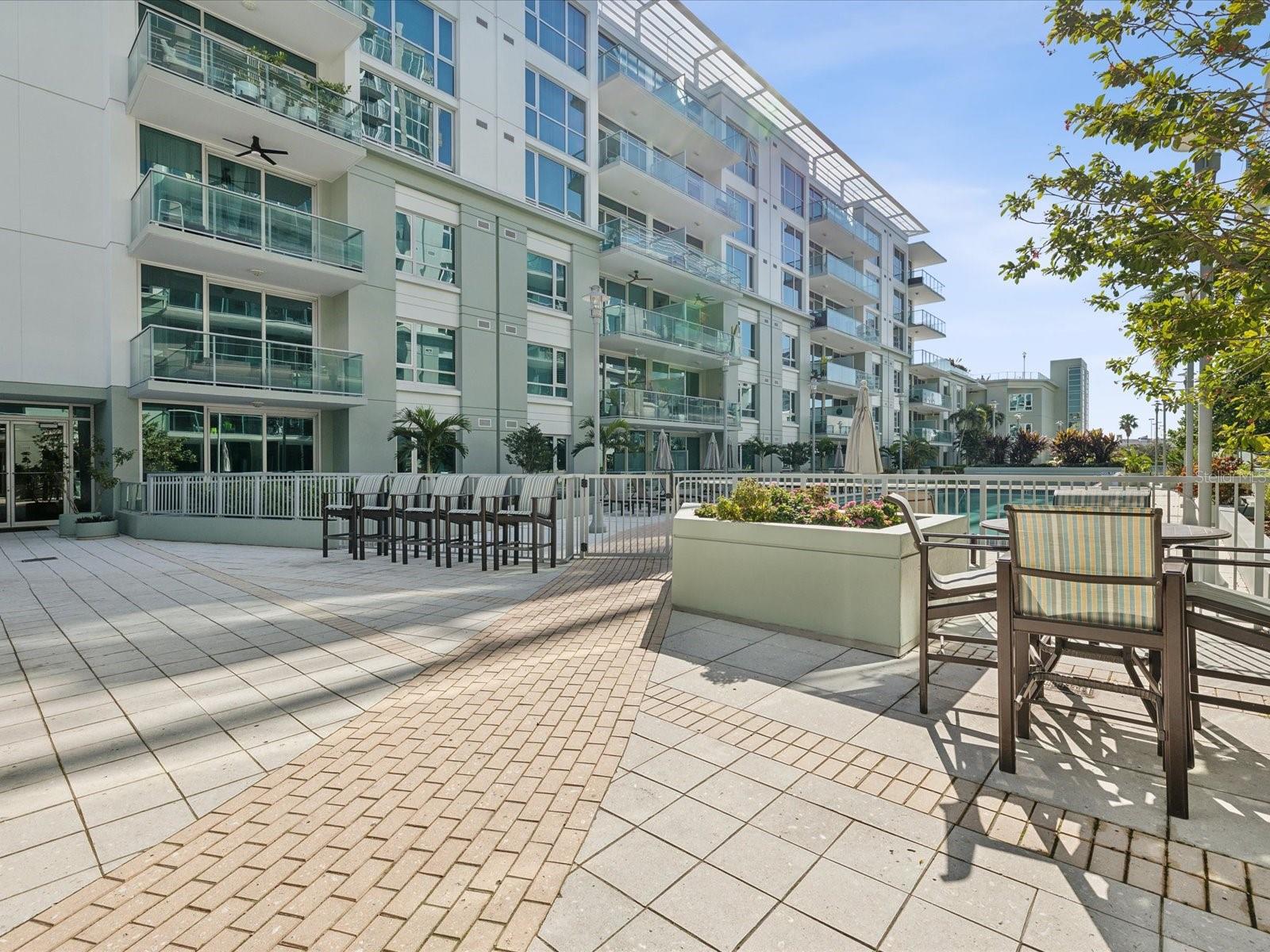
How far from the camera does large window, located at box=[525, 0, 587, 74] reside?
19766 millimetres

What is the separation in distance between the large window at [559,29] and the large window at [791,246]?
14597 millimetres

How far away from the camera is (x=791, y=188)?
3269 cm

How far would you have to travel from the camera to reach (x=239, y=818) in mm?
2488

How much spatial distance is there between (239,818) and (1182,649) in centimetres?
381

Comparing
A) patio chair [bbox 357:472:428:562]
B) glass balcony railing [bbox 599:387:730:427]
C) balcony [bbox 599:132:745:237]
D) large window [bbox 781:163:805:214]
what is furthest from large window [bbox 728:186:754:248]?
patio chair [bbox 357:472:428:562]

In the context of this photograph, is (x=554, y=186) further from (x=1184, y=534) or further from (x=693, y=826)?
(x=693, y=826)

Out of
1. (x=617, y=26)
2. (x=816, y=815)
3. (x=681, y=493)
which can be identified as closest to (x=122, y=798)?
(x=816, y=815)

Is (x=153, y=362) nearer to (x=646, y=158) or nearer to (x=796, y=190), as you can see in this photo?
(x=646, y=158)

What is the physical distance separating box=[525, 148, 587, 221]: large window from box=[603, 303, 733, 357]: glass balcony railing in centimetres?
356

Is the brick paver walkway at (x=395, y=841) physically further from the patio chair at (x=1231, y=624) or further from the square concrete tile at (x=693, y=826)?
the patio chair at (x=1231, y=624)

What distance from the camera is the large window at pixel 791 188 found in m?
32.0

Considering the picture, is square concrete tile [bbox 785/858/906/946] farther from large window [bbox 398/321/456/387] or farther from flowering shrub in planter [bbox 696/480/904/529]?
large window [bbox 398/321/456/387]

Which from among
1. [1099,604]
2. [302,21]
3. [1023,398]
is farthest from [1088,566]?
[1023,398]

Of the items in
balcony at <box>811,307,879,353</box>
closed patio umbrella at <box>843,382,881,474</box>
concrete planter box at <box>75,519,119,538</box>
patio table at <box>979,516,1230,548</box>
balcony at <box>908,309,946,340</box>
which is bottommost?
concrete planter box at <box>75,519,119,538</box>
